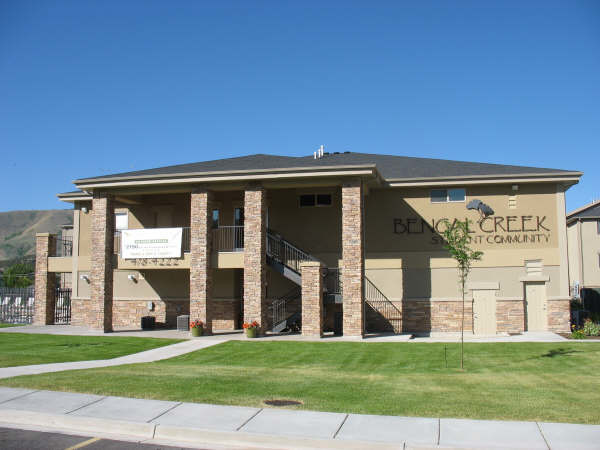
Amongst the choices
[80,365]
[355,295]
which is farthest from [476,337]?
[80,365]

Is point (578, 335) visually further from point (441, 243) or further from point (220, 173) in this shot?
point (220, 173)

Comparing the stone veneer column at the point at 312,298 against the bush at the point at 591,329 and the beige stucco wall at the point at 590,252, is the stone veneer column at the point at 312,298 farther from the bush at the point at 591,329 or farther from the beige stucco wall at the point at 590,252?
the beige stucco wall at the point at 590,252

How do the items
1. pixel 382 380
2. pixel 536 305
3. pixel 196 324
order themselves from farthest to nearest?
pixel 536 305
pixel 196 324
pixel 382 380

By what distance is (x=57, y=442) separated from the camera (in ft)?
27.6

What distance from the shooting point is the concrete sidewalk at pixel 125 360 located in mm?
14422

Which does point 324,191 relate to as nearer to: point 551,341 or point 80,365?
point 551,341

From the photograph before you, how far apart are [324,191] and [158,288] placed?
381 inches

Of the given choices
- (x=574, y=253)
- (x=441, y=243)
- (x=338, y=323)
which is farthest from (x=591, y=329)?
(x=574, y=253)

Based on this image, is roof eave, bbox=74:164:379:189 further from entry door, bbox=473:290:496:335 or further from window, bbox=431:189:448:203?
entry door, bbox=473:290:496:335

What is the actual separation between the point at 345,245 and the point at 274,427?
45.1 feet

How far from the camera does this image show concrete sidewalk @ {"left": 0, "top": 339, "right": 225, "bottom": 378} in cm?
1442

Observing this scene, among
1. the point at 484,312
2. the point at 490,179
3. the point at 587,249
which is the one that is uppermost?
the point at 490,179

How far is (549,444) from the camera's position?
8.00m

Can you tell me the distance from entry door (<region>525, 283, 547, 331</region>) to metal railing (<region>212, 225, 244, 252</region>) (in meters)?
12.9
